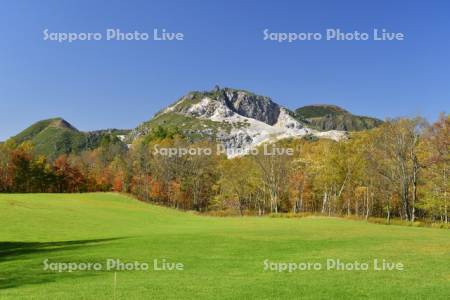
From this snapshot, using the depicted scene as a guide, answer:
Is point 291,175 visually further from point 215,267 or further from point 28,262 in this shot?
point 28,262

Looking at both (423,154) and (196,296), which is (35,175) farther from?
(196,296)

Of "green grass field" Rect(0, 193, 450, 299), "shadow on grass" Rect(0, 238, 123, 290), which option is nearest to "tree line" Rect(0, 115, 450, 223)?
"green grass field" Rect(0, 193, 450, 299)

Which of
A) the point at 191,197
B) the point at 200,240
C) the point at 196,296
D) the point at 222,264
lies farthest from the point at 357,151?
the point at 196,296

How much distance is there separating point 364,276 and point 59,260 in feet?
54.9

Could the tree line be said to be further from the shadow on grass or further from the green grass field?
the shadow on grass

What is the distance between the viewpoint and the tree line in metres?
73.4

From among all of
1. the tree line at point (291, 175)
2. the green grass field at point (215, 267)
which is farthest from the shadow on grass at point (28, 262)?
the tree line at point (291, 175)

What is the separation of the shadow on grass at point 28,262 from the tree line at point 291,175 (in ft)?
180

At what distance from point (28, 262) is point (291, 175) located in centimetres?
8133

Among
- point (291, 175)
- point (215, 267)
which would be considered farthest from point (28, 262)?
point (291, 175)

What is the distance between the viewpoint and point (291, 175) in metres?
102

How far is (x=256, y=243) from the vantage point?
1298 inches

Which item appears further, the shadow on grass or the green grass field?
the shadow on grass

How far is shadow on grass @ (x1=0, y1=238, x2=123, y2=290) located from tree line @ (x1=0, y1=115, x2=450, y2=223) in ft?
180
